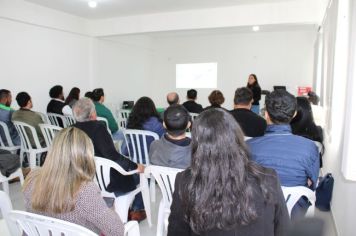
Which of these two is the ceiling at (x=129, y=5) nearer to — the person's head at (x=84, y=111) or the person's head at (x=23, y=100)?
the person's head at (x=23, y=100)

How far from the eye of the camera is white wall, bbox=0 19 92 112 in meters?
5.23

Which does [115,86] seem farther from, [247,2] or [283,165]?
[283,165]

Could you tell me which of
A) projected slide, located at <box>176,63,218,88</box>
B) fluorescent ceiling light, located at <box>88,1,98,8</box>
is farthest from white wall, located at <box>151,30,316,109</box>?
fluorescent ceiling light, located at <box>88,1,98,8</box>

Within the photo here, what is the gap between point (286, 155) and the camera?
1685 mm

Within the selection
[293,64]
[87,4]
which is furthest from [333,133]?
[293,64]

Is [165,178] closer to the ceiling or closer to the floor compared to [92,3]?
closer to the floor

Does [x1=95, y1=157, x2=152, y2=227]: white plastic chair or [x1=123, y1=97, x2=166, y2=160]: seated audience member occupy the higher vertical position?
[x1=123, y1=97, x2=166, y2=160]: seated audience member

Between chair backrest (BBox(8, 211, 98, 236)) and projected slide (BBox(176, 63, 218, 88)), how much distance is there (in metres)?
8.35

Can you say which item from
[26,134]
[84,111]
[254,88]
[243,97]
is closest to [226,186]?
[84,111]

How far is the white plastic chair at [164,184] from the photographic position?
6.71 ft

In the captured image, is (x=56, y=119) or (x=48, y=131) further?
(x=56, y=119)

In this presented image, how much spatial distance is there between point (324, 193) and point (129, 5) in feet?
14.4

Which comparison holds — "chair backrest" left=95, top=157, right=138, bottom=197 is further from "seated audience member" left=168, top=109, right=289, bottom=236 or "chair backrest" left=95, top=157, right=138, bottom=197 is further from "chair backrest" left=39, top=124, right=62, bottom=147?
"chair backrest" left=39, top=124, right=62, bottom=147

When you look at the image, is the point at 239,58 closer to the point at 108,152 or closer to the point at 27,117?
the point at 27,117
